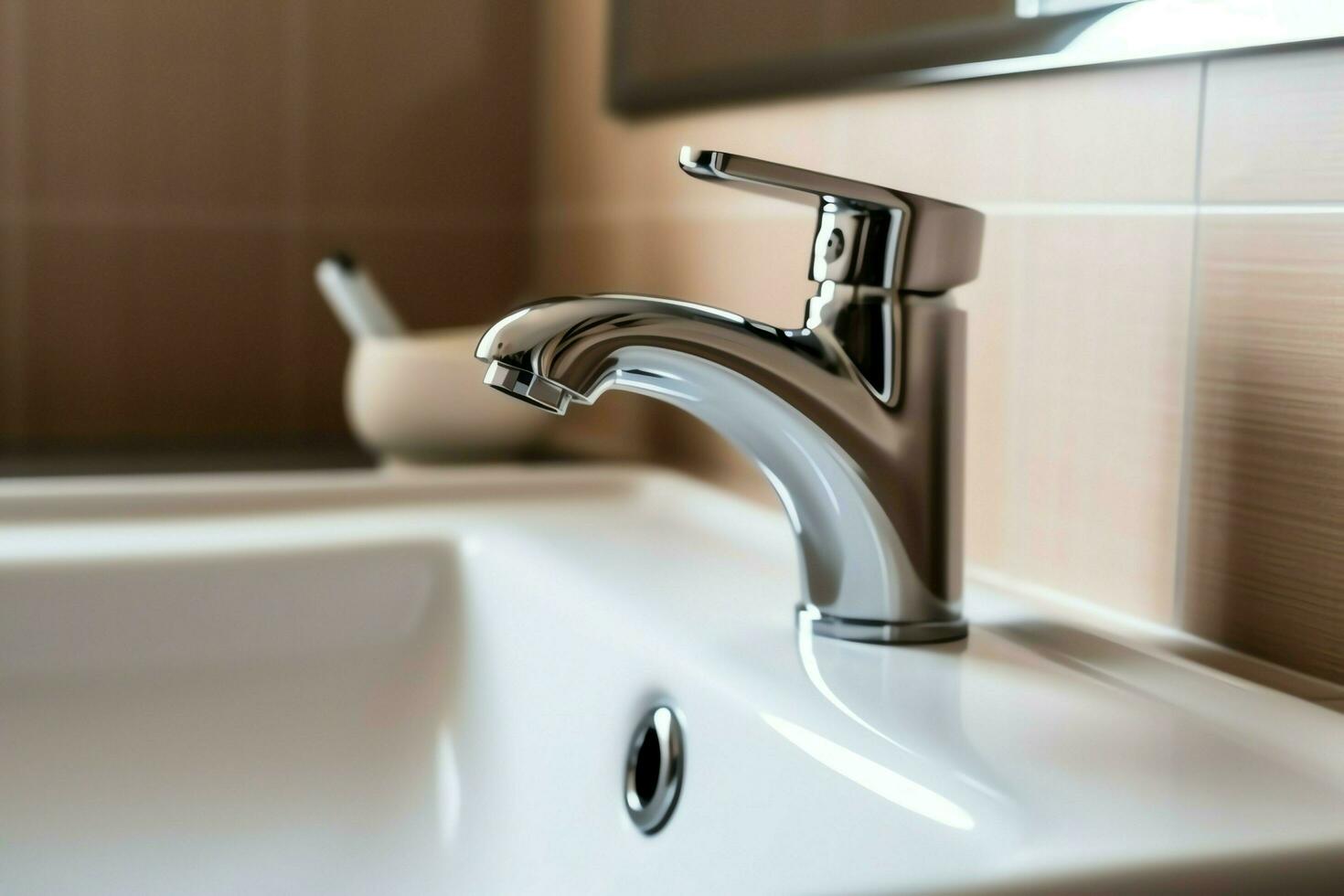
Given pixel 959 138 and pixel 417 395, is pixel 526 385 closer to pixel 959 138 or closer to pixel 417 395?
pixel 959 138

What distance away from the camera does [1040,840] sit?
0.34 metres

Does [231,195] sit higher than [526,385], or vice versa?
[231,195]

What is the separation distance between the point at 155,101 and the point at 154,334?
0.17m

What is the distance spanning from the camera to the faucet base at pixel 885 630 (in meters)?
0.53

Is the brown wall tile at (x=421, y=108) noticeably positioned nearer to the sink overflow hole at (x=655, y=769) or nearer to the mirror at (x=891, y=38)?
the mirror at (x=891, y=38)

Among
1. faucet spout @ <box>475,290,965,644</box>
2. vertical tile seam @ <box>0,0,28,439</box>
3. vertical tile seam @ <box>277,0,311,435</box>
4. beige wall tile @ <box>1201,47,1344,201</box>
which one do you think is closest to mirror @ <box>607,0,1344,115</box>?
beige wall tile @ <box>1201,47,1344,201</box>

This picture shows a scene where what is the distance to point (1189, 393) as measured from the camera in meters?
0.54

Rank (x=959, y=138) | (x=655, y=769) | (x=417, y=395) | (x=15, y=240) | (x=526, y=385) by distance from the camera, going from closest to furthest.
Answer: (x=526, y=385) < (x=655, y=769) < (x=959, y=138) < (x=417, y=395) < (x=15, y=240)

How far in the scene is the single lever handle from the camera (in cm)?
48

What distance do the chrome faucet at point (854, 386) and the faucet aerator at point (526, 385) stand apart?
0.02m

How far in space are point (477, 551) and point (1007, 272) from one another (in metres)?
0.29

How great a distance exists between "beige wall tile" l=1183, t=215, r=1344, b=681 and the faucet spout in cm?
9

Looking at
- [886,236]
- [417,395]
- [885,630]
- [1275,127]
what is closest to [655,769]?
[885,630]

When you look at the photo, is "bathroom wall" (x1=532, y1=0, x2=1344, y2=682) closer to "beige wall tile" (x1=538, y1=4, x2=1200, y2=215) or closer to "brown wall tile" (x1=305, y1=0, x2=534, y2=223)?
"beige wall tile" (x1=538, y1=4, x2=1200, y2=215)
